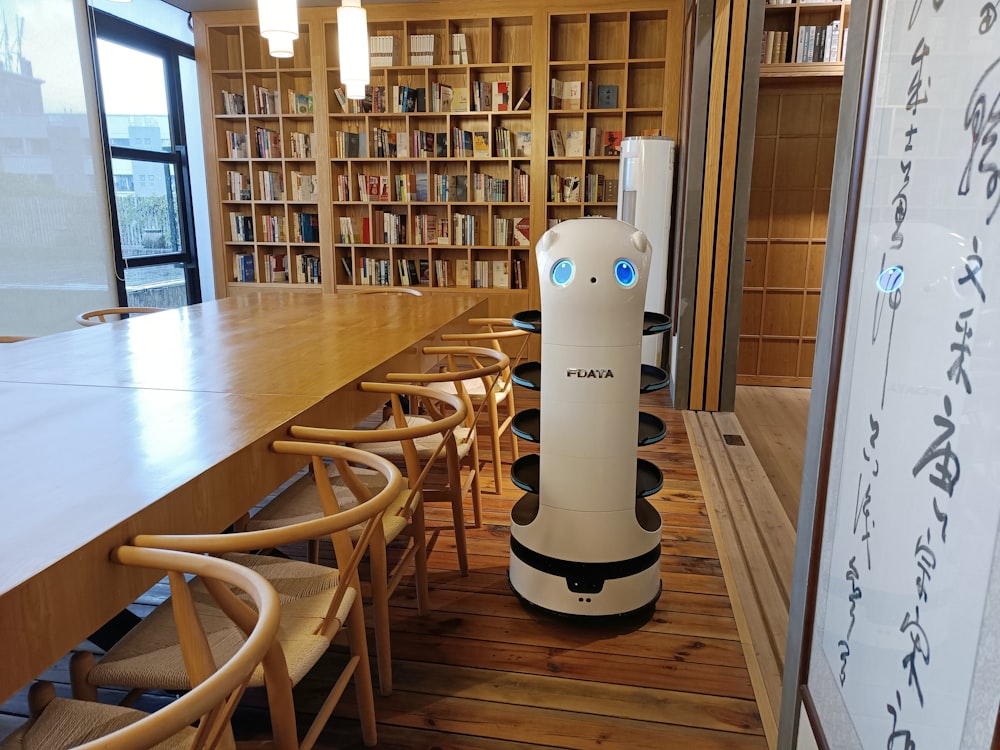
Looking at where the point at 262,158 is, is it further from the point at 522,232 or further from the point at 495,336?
the point at 495,336

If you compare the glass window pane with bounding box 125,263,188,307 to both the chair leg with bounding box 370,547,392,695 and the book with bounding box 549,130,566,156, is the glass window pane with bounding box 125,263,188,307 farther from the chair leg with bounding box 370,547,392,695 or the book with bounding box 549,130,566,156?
the chair leg with bounding box 370,547,392,695

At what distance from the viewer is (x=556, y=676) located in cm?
196

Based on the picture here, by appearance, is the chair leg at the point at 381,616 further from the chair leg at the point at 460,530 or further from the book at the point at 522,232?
the book at the point at 522,232

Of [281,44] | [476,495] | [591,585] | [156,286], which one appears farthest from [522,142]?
[591,585]

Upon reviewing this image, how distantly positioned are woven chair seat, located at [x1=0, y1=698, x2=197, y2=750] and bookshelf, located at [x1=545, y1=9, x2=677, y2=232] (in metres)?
5.02

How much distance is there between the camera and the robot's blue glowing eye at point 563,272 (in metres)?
1.93

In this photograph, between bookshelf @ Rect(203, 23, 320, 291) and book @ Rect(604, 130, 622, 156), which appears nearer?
book @ Rect(604, 130, 622, 156)

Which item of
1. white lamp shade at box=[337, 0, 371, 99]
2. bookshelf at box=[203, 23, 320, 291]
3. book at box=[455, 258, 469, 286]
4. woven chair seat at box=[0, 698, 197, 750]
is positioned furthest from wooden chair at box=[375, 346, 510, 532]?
bookshelf at box=[203, 23, 320, 291]

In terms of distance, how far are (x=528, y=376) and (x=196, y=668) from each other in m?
1.46

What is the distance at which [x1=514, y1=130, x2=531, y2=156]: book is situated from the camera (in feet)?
18.6

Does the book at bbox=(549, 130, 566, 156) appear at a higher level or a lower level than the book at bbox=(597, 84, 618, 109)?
lower

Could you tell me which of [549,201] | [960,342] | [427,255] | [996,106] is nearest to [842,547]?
[960,342]

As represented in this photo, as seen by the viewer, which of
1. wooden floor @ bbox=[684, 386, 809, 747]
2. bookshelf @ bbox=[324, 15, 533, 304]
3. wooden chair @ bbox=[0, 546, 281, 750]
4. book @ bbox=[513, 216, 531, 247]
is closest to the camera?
wooden chair @ bbox=[0, 546, 281, 750]

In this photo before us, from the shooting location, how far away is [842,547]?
103 centimetres
